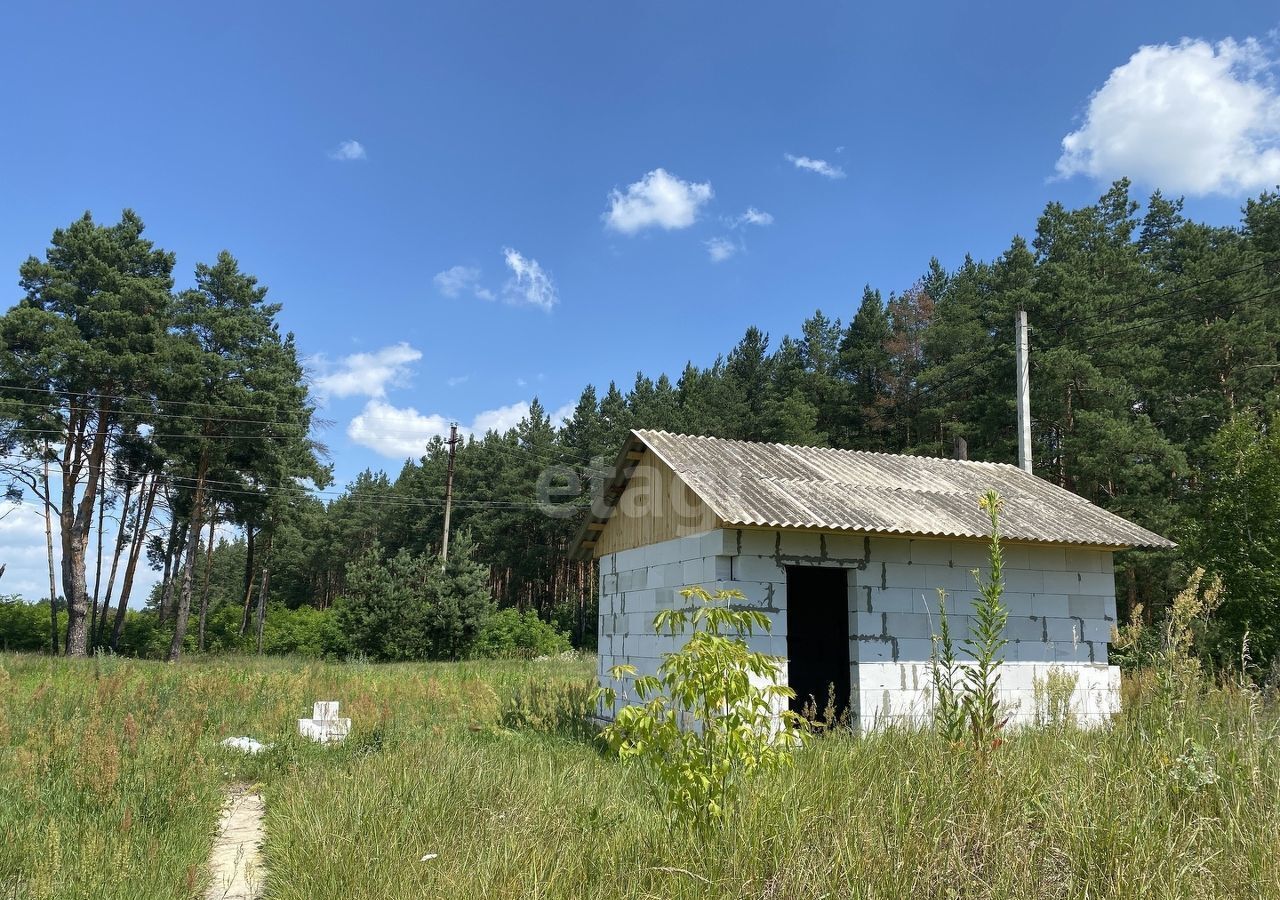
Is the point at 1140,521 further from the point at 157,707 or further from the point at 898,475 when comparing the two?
the point at 157,707

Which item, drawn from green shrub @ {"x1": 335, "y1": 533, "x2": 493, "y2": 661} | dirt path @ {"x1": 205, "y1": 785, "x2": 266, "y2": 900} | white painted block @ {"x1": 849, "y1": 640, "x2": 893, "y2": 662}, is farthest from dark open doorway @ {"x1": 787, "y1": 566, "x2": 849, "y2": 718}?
green shrub @ {"x1": 335, "y1": 533, "x2": 493, "y2": 661}

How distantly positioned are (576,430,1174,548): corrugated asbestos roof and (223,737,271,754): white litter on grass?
604cm

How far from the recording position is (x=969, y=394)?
110 ft

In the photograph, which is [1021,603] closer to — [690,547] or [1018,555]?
[1018,555]

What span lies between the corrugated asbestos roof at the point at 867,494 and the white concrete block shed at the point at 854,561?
1.5 inches

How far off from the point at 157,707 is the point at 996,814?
37.1 feet

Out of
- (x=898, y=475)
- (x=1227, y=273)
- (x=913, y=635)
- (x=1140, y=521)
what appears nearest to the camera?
(x=913, y=635)

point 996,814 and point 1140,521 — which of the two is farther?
point 1140,521

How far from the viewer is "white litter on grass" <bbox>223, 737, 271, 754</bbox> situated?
953 cm

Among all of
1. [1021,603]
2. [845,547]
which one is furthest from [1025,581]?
[845,547]

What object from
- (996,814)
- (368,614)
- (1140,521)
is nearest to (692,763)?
(996,814)

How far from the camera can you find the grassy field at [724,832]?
11.8 ft

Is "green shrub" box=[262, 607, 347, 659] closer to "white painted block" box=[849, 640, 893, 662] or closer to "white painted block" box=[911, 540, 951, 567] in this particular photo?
"white painted block" box=[849, 640, 893, 662]

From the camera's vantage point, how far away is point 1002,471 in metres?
14.5
